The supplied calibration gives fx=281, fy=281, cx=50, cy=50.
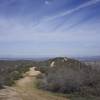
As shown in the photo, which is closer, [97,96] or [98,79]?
[97,96]

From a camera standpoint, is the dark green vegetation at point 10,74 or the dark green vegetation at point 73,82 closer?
the dark green vegetation at point 73,82

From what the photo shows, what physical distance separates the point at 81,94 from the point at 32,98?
486 centimetres

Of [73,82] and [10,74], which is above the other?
[10,74]

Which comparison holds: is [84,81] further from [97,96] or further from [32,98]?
[32,98]

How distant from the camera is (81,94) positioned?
80.3ft

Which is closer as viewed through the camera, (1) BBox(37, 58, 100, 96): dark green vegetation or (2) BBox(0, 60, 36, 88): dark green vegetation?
(1) BBox(37, 58, 100, 96): dark green vegetation

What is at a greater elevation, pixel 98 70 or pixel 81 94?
pixel 98 70

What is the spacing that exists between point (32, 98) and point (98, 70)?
39.3 ft

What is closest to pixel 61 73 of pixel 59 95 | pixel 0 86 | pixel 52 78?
pixel 52 78

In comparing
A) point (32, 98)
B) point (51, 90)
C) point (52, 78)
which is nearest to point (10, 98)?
point (32, 98)

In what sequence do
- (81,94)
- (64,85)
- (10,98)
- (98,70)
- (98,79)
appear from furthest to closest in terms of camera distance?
(98,70) → (98,79) → (64,85) → (81,94) → (10,98)

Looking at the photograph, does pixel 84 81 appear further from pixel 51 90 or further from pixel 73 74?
pixel 51 90

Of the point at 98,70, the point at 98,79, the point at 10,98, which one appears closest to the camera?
the point at 10,98

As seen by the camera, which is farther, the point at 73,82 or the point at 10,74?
the point at 10,74
